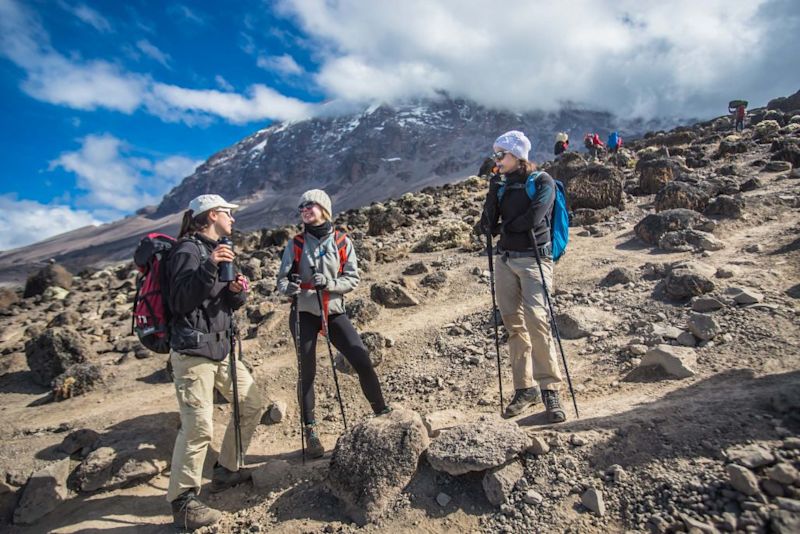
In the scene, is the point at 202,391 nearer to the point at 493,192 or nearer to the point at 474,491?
the point at 474,491

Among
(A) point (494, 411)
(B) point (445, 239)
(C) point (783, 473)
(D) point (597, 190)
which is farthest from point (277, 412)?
(D) point (597, 190)

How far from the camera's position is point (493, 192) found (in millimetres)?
4125

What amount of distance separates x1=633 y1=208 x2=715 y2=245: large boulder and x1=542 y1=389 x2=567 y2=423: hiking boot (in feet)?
21.5

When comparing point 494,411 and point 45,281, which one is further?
point 45,281

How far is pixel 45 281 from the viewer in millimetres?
21859

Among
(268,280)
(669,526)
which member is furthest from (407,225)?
(669,526)

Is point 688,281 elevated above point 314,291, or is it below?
below

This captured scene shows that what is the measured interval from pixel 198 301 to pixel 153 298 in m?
0.38

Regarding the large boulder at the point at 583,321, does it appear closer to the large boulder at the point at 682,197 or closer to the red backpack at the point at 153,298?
the red backpack at the point at 153,298

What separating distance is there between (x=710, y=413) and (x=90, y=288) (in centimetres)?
2372

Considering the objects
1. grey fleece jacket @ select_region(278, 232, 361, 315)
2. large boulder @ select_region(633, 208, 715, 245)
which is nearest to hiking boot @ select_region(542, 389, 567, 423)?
grey fleece jacket @ select_region(278, 232, 361, 315)

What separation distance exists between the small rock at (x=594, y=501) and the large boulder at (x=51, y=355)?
9194mm

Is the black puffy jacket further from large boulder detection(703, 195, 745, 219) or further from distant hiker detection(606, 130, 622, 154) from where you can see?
distant hiker detection(606, 130, 622, 154)

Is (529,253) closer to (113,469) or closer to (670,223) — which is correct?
(113,469)
